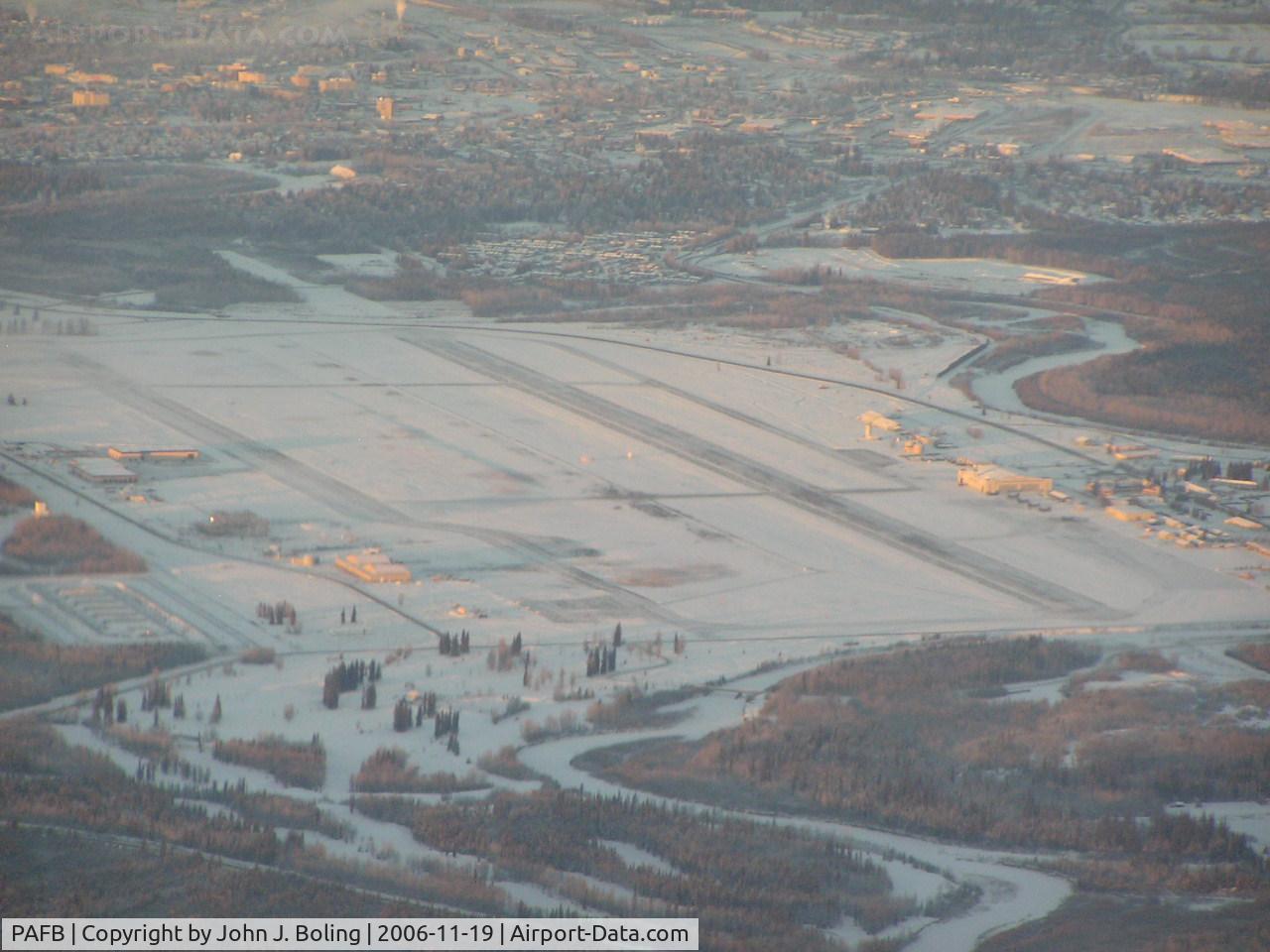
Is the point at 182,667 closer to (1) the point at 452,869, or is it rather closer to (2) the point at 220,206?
(1) the point at 452,869

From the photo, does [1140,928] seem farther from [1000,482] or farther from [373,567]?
[1000,482]

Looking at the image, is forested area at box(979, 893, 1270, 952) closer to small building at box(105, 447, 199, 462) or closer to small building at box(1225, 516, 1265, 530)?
small building at box(1225, 516, 1265, 530)

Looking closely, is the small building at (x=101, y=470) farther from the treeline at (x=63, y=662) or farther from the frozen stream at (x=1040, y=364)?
the frozen stream at (x=1040, y=364)

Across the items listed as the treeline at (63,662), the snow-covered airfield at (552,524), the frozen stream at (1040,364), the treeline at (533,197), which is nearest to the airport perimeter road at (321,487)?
the snow-covered airfield at (552,524)

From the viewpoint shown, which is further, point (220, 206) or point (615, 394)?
point (220, 206)

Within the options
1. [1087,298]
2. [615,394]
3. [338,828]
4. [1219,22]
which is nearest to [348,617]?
[338,828]

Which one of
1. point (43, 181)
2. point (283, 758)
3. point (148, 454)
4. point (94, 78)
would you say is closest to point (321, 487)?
point (148, 454)
